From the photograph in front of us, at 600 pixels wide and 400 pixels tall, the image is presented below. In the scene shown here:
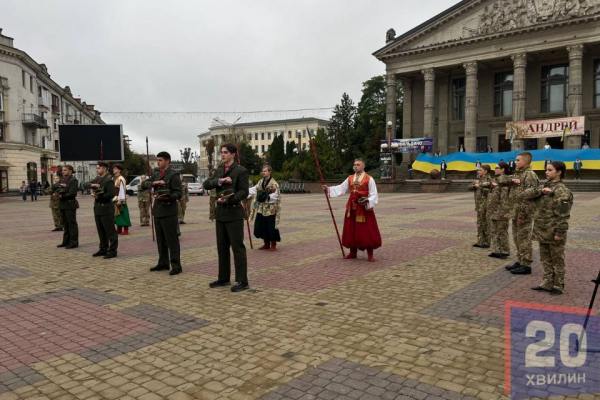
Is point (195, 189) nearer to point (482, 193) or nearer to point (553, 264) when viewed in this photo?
point (482, 193)

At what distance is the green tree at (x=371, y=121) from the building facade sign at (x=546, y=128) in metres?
20.1

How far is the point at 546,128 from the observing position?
141 feet

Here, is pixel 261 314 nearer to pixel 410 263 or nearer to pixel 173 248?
pixel 173 248

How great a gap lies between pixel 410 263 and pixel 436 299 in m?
2.57

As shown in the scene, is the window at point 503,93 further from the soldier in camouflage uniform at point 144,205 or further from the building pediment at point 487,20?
the soldier in camouflage uniform at point 144,205

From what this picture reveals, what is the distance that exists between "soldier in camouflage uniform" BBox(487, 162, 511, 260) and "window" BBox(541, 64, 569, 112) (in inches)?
1784

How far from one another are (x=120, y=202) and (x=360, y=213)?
7805 mm

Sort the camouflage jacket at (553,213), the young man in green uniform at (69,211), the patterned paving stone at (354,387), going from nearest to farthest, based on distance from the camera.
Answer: the patterned paving stone at (354,387) < the camouflage jacket at (553,213) < the young man in green uniform at (69,211)

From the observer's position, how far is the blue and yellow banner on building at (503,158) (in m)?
36.0

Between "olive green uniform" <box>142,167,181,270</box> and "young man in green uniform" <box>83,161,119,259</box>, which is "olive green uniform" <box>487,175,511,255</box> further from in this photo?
"young man in green uniform" <box>83,161,119,259</box>

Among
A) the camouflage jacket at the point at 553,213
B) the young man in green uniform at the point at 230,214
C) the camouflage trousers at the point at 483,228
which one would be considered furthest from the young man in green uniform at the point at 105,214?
the camouflage jacket at the point at 553,213

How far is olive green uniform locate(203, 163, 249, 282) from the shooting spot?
23.2ft

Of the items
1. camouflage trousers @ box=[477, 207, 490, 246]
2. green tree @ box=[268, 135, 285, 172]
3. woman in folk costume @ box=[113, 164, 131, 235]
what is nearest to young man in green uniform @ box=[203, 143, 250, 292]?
camouflage trousers @ box=[477, 207, 490, 246]

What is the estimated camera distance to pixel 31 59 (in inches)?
2114
